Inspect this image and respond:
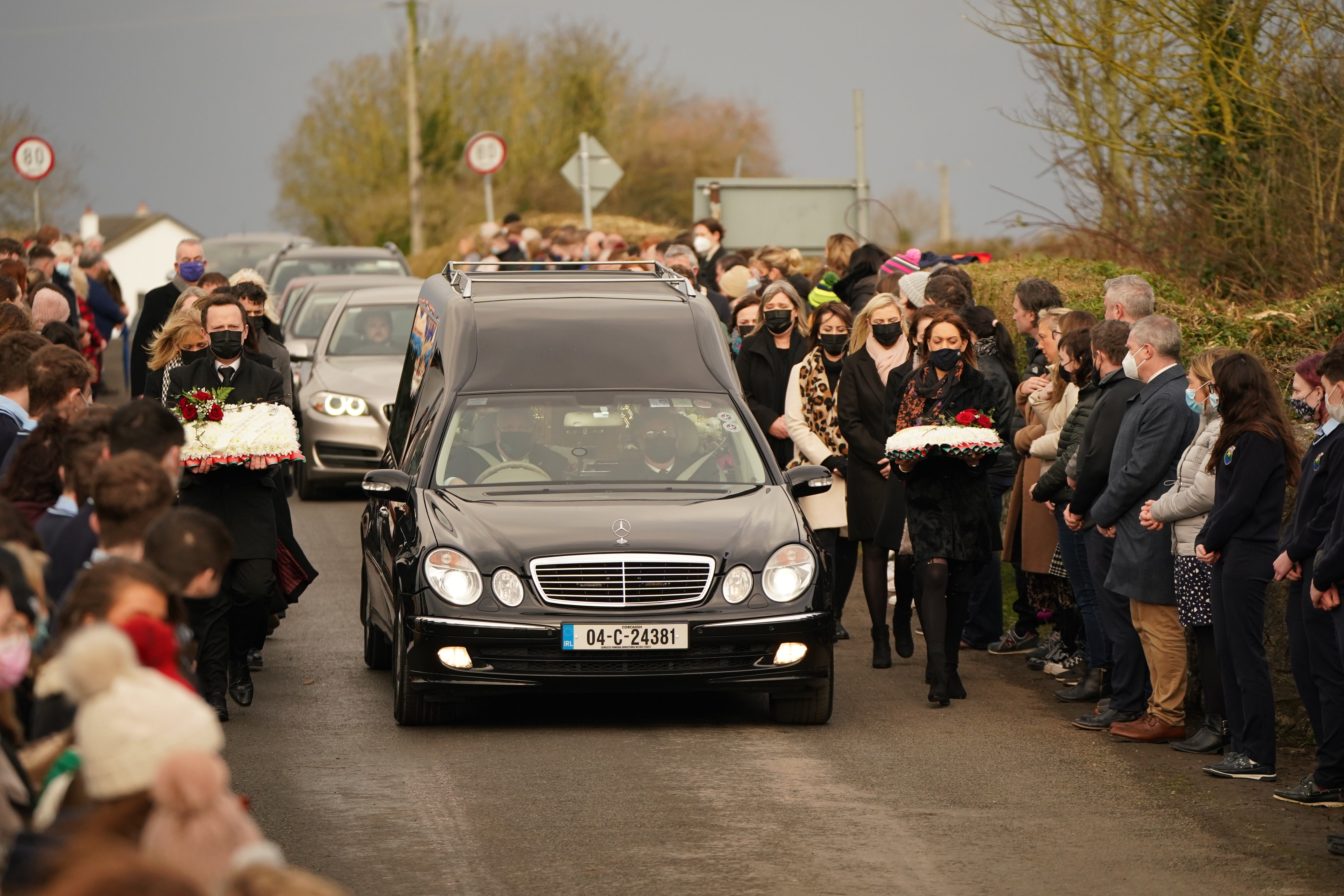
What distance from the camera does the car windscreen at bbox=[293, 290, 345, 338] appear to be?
2170 centimetres

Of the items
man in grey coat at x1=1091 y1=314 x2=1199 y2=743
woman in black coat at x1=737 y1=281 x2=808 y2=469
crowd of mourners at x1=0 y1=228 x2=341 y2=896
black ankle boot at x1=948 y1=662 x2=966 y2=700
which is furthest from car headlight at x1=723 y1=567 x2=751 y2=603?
woman in black coat at x1=737 y1=281 x2=808 y2=469

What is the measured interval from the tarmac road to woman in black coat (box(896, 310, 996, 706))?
1.18 feet

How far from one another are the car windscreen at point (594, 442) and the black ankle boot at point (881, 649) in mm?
1653

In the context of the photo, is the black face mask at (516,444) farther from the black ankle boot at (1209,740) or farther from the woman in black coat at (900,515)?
the black ankle boot at (1209,740)

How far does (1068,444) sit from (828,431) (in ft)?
6.95

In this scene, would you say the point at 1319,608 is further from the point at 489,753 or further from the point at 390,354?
the point at 390,354

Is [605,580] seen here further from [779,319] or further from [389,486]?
[779,319]

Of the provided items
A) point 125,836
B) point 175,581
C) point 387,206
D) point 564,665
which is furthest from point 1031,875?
point 387,206

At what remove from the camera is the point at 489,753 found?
8781 millimetres

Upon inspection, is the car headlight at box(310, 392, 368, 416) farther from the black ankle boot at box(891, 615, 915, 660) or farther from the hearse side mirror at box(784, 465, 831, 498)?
the hearse side mirror at box(784, 465, 831, 498)

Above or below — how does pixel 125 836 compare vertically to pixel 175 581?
below

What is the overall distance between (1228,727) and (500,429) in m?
3.94

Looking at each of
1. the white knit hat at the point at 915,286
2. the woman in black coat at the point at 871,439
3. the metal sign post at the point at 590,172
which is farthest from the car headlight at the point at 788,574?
the metal sign post at the point at 590,172

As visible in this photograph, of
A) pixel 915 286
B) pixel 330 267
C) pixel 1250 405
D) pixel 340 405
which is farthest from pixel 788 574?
pixel 330 267
